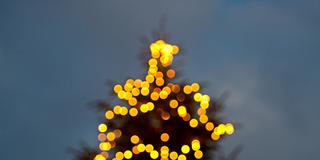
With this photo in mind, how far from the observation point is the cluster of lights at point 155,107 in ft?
17.3

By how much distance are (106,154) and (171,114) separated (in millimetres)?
951

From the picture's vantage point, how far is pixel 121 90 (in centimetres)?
559

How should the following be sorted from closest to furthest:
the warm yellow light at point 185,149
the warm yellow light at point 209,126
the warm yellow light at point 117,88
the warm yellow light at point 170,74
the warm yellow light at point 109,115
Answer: the warm yellow light at point 185,149
the warm yellow light at point 209,126
the warm yellow light at point 109,115
the warm yellow light at point 117,88
the warm yellow light at point 170,74

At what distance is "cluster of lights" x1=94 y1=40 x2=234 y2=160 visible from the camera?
5.26m

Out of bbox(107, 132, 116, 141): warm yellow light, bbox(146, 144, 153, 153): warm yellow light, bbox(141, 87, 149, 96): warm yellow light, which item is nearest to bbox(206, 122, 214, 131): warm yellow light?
bbox(146, 144, 153, 153): warm yellow light

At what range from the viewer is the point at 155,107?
5434 mm

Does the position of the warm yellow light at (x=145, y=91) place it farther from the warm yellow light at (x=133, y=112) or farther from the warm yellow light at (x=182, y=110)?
the warm yellow light at (x=182, y=110)

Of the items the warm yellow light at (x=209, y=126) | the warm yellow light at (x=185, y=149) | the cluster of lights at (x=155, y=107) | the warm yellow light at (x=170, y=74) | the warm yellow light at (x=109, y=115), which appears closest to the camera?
the warm yellow light at (x=185, y=149)

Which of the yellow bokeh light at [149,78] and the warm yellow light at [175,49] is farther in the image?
the warm yellow light at [175,49]

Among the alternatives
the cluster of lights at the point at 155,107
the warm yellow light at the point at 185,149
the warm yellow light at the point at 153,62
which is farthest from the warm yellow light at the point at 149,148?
the warm yellow light at the point at 153,62

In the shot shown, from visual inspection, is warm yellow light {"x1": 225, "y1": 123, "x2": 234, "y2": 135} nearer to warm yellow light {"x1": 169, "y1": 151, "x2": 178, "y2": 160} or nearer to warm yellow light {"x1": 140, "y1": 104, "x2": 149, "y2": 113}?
warm yellow light {"x1": 169, "y1": 151, "x2": 178, "y2": 160}

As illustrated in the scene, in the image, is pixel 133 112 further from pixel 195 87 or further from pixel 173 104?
pixel 195 87

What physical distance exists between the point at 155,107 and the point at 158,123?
199mm

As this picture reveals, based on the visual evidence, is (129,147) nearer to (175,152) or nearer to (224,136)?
(175,152)
